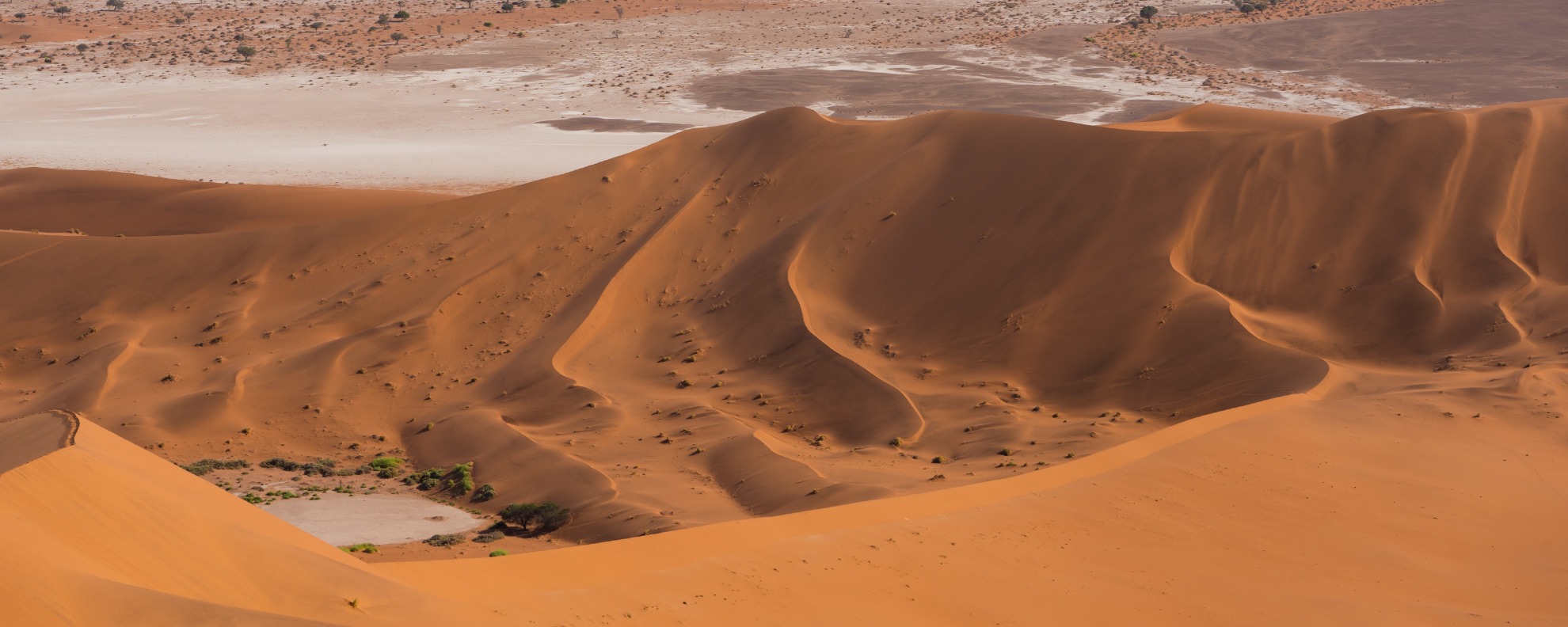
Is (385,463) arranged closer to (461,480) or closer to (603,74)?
(461,480)

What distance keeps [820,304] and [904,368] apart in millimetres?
2736

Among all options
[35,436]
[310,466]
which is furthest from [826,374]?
[35,436]

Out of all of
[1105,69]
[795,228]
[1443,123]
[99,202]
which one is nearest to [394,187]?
[99,202]

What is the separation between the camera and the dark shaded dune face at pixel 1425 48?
4888cm

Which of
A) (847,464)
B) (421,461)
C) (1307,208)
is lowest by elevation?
(421,461)

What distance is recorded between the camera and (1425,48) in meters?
56.4

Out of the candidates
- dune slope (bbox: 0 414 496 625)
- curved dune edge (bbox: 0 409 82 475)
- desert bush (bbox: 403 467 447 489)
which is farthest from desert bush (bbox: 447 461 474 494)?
dune slope (bbox: 0 414 496 625)

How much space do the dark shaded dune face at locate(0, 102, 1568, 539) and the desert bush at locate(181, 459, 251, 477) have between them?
65cm

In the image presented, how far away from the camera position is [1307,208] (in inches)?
834

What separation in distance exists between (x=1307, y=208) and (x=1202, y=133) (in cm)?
286

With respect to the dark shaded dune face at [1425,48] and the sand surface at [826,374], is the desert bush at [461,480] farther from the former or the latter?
the dark shaded dune face at [1425,48]

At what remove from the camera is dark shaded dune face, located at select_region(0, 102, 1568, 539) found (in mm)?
17500

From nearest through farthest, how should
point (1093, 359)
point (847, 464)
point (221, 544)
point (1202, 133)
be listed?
point (221, 544), point (847, 464), point (1093, 359), point (1202, 133)

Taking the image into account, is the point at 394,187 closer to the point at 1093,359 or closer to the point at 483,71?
the point at 483,71
